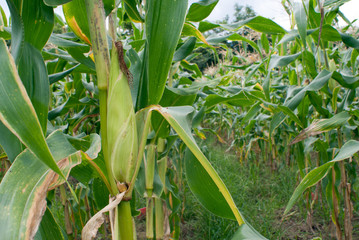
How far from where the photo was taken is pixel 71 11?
2.17 ft

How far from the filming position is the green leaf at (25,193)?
379 mm

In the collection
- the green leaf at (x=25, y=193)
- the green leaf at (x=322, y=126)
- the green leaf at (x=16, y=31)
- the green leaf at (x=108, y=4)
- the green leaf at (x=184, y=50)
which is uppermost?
the green leaf at (x=108, y=4)

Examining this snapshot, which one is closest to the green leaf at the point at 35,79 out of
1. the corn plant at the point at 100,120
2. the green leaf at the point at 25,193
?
the corn plant at the point at 100,120

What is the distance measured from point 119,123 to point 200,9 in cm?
61

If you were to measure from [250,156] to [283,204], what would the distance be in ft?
3.52

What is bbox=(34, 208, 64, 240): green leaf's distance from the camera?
59 centimetres

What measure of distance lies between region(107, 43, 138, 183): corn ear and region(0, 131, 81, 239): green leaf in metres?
0.07

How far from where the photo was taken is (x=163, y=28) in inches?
23.2

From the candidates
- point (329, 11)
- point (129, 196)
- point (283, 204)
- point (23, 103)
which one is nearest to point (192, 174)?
point (129, 196)

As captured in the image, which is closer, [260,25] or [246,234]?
[246,234]

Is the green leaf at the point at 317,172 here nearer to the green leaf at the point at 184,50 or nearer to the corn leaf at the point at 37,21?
the green leaf at the point at 184,50

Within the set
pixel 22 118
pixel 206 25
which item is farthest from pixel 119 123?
pixel 206 25

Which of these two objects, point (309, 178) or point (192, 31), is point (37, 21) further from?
point (309, 178)

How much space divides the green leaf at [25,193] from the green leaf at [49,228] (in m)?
0.13
